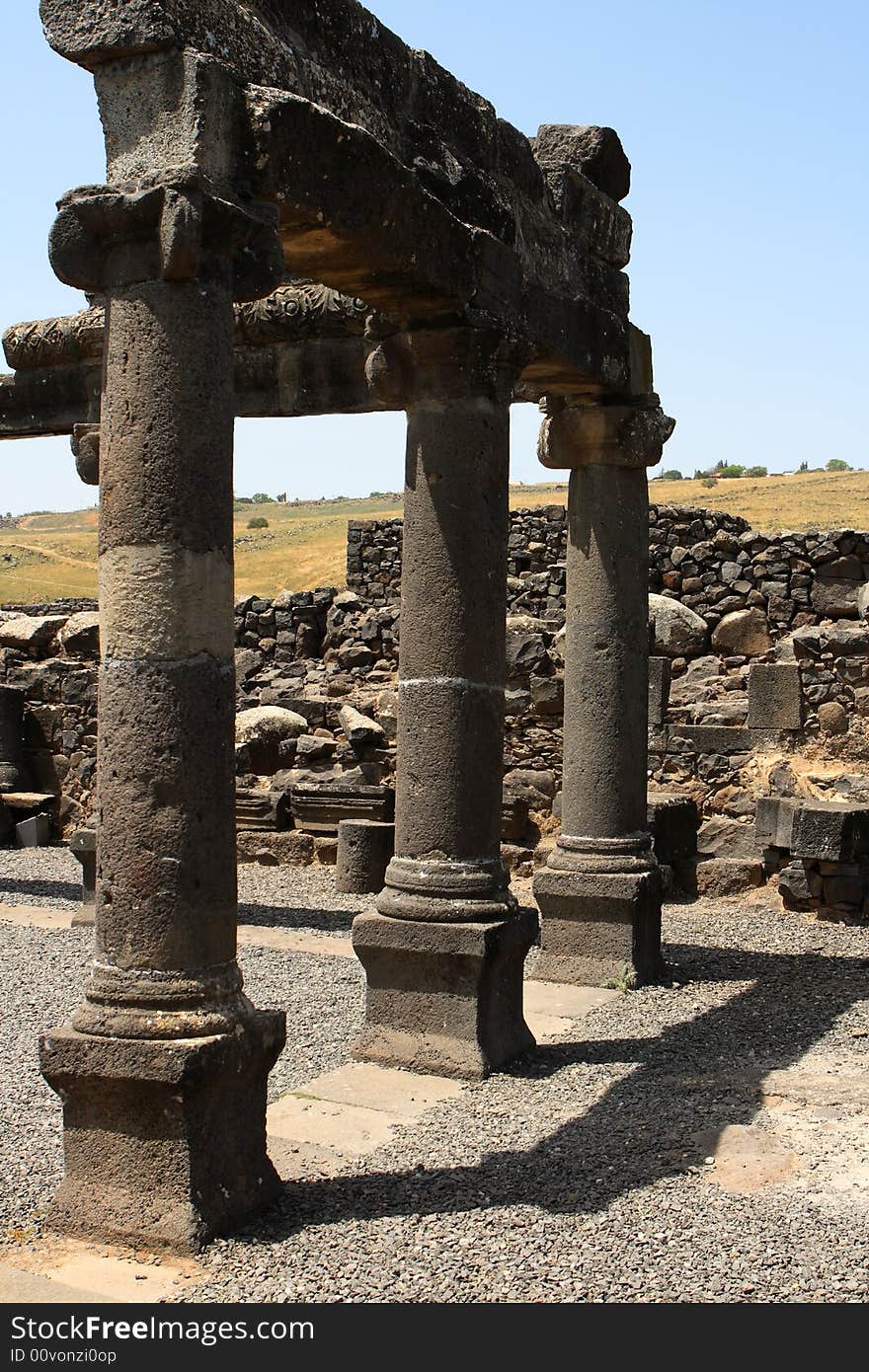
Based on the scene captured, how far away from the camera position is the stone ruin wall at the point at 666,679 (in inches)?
492

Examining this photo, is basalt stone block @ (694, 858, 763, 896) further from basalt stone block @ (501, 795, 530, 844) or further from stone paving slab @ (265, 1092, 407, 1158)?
stone paving slab @ (265, 1092, 407, 1158)

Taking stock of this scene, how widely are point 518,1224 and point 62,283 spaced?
144 inches

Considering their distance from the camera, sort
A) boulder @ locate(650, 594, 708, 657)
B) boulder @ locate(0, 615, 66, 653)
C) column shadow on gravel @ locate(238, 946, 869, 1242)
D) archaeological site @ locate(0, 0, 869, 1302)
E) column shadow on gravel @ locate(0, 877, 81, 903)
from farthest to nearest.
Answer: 1. boulder @ locate(0, 615, 66, 653)
2. boulder @ locate(650, 594, 708, 657)
3. column shadow on gravel @ locate(0, 877, 81, 903)
4. column shadow on gravel @ locate(238, 946, 869, 1242)
5. archaeological site @ locate(0, 0, 869, 1302)

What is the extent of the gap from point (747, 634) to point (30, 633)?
8.78 meters

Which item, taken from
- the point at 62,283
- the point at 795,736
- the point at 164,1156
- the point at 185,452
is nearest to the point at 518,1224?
the point at 164,1156

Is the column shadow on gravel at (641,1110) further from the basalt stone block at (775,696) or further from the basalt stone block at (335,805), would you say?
the basalt stone block at (335,805)

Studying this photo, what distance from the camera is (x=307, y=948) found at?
10.5 m

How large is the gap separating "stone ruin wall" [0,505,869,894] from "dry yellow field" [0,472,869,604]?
18.7 meters

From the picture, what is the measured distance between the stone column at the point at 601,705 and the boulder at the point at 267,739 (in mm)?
6061

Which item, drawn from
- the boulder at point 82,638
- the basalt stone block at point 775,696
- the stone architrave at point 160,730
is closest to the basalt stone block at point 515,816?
the basalt stone block at point 775,696

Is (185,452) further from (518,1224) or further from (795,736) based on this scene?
(795,736)

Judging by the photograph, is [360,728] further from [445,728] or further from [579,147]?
[445,728]

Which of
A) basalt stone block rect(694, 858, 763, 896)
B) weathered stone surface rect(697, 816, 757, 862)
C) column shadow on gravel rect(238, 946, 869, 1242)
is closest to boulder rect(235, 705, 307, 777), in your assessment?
weathered stone surface rect(697, 816, 757, 862)

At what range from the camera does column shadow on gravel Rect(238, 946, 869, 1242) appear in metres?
5.27
